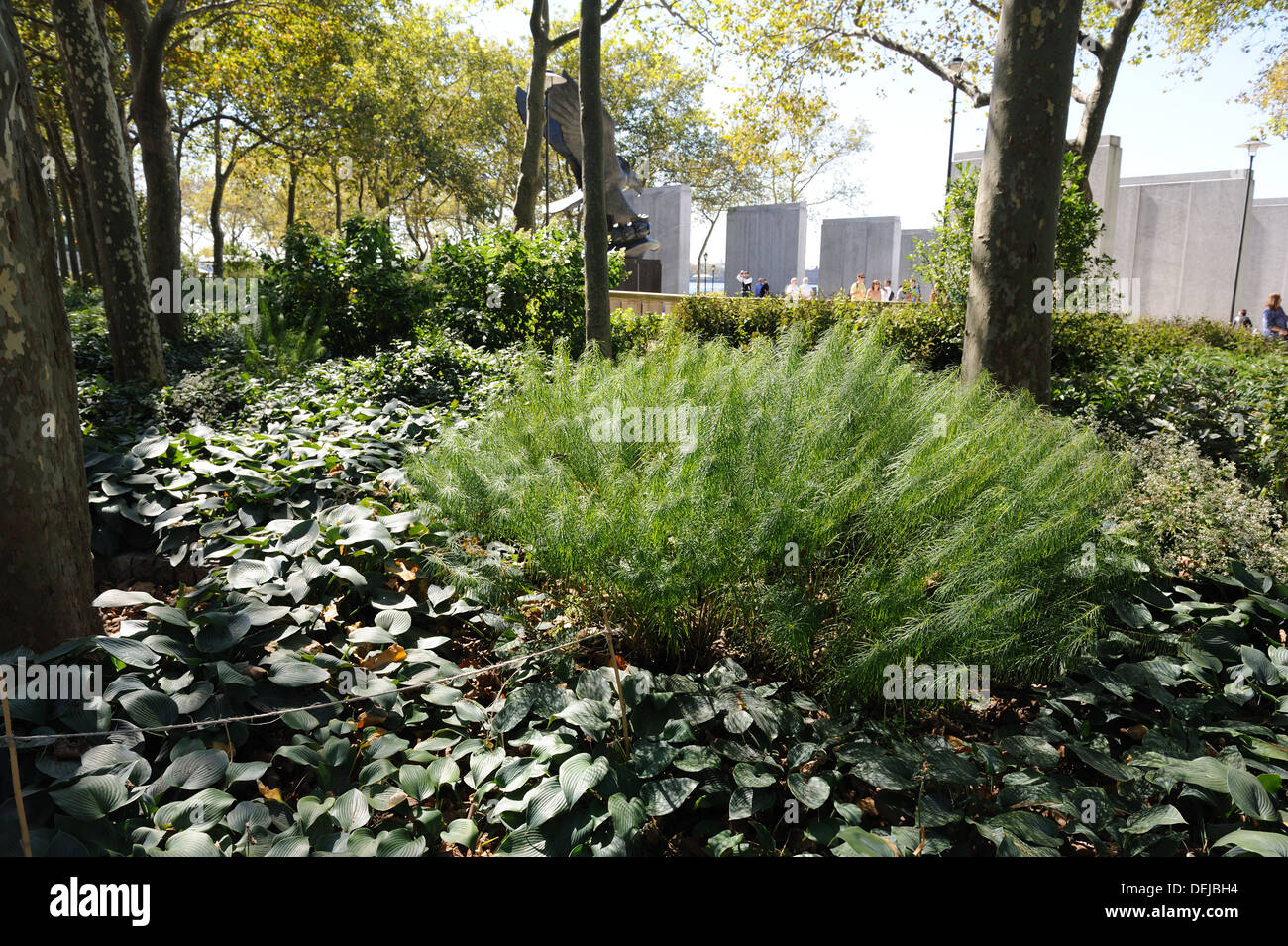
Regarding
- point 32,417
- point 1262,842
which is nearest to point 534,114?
point 32,417

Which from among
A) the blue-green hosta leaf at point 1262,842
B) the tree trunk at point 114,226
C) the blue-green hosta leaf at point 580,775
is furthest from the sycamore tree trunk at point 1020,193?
the tree trunk at point 114,226

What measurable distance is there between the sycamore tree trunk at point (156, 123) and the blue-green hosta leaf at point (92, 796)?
8.77 metres

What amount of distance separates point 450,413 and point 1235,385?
219 inches

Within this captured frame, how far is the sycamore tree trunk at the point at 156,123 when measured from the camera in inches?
354

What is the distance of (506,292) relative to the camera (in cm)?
948

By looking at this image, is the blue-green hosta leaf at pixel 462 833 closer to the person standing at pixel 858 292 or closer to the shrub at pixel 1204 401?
the shrub at pixel 1204 401

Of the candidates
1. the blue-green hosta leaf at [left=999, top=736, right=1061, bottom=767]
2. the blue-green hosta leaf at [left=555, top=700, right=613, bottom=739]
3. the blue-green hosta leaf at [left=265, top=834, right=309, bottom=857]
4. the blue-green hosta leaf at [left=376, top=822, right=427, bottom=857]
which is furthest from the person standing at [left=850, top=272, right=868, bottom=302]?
the blue-green hosta leaf at [left=265, top=834, right=309, bottom=857]

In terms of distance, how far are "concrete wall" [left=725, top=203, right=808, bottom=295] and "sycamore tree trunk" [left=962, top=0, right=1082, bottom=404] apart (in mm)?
26734

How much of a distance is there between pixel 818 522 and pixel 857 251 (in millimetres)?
33209

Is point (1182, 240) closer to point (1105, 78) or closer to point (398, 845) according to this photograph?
point (1105, 78)

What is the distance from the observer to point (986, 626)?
238 cm

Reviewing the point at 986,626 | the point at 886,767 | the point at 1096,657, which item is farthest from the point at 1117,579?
the point at 886,767

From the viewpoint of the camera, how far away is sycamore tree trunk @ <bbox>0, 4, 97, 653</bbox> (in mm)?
2502

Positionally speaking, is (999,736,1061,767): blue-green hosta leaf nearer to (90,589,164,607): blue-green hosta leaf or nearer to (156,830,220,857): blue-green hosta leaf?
(156,830,220,857): blue-green hosta leaf
